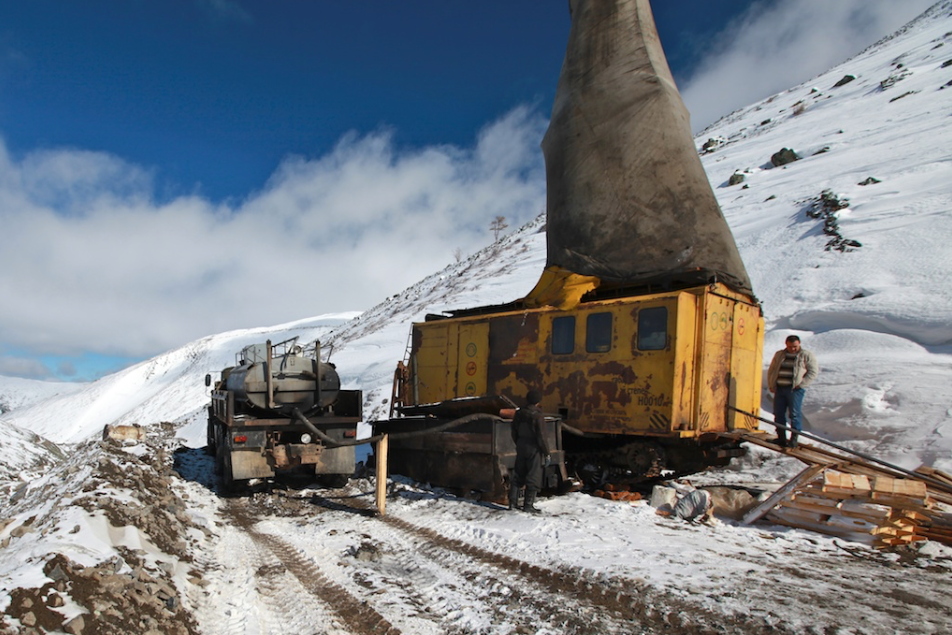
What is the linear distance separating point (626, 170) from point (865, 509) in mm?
6288

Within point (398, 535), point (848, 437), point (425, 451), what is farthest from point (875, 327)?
point (398, 535)

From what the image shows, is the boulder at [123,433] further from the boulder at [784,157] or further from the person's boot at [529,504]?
the boulder at [784,157]

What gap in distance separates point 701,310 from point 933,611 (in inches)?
179

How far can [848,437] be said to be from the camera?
10.1 m

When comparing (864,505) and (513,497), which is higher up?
(864,505)

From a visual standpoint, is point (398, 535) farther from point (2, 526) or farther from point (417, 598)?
point (2, 526)

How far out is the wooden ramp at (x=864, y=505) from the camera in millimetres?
6098

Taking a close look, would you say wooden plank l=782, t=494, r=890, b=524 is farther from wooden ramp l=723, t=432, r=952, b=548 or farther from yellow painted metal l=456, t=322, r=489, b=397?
yellow painted metal l=456, t=322, r=489, b=397

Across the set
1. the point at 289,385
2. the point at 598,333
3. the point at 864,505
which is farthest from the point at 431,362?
the point at 864,505

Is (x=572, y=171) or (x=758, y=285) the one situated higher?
(x=572, y=171)

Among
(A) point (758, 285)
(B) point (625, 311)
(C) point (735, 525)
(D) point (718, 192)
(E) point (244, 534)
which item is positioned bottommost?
(E) point (244, 534)

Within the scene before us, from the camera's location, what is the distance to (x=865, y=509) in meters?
6.26

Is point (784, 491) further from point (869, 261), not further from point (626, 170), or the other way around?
point (869, 261)

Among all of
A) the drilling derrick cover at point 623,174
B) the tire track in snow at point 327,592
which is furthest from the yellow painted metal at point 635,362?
the tire track in snow at point 327,592
